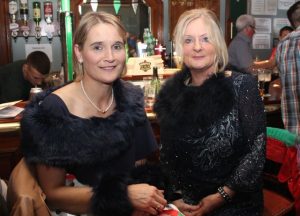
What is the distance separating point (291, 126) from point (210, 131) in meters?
1.54

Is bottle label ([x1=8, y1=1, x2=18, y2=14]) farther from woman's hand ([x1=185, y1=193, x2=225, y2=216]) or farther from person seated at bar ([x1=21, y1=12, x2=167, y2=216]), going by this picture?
woman's hand ([x1=185, y1=193, x2=225, y2=216])

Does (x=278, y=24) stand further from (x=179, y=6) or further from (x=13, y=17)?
(x=13, y=17)

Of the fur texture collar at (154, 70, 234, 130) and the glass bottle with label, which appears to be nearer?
the fur texture collar at (154, 70, 234, 130)

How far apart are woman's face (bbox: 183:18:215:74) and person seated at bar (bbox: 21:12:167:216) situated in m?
0.36

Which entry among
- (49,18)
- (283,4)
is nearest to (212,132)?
(49,18)

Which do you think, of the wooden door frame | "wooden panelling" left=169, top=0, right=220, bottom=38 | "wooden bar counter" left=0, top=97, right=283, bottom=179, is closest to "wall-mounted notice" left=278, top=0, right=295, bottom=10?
"wooden panelling" left=169, top=0, right=220, bottom=38

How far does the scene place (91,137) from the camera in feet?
4.90

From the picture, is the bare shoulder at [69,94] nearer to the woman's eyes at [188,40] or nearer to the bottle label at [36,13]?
the woman's eyes at [188,40]

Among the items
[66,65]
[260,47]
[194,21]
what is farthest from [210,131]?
[260,47]

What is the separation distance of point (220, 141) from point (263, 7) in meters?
5.57

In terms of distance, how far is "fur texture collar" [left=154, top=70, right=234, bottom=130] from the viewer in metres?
1.74

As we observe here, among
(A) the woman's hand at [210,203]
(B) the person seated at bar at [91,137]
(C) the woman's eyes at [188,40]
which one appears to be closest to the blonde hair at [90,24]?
(B) the person seated at bar at [91,137]

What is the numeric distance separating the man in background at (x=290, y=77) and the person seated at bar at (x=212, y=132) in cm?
132

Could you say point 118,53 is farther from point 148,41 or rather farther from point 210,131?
point 148,41
